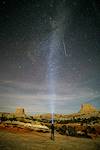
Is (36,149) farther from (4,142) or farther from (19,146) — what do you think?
(4,142)

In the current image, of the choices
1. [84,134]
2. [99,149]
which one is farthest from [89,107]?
[99,149]

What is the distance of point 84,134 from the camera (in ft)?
83.1

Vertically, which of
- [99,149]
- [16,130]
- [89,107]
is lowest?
[99,149]

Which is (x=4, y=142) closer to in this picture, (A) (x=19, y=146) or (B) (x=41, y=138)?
(A) (x=19, y=146)

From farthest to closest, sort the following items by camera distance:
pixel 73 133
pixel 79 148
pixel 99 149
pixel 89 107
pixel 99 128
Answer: pixel 89 107, pixel 99 128, pixel 73 133, pixel 99 149, pixel 79 148

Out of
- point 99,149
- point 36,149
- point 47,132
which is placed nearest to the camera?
point 36,149

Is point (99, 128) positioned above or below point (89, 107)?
below

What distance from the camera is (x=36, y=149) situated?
15.6 metres

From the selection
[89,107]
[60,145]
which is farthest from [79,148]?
[89,107]

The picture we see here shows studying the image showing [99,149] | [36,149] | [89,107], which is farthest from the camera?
[89,107]

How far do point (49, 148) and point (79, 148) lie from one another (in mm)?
2933

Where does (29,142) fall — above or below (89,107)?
below

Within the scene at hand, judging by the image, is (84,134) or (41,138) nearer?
(41,138)

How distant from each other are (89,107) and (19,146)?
207 ft
